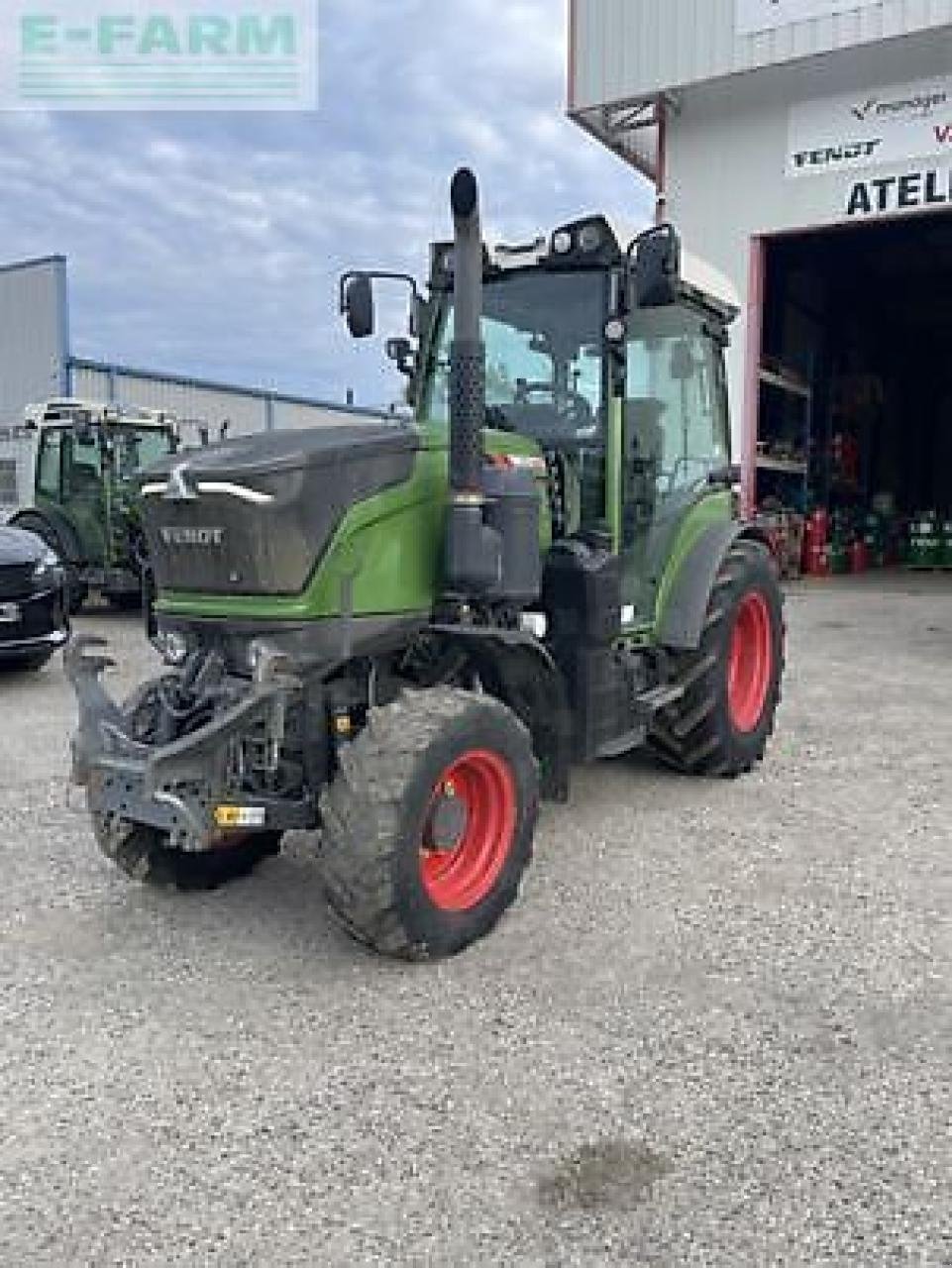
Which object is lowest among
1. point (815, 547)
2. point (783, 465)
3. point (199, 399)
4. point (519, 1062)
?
point (519, 1062)

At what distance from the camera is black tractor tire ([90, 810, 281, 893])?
351cm

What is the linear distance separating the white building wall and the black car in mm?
8206

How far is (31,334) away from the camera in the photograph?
17.8 m

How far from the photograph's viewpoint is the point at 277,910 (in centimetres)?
361

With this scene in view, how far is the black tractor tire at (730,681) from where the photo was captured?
4.82 m

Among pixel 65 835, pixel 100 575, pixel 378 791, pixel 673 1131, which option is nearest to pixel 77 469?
pixel 100 575

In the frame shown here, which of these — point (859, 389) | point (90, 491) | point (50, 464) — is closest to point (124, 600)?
point (90, 491)

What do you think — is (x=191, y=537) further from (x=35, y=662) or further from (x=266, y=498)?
(x=35, y=662)

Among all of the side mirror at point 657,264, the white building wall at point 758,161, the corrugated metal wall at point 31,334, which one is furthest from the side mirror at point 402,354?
the corrugated metal wall at point 31,334

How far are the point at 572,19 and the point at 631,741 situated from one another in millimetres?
12597

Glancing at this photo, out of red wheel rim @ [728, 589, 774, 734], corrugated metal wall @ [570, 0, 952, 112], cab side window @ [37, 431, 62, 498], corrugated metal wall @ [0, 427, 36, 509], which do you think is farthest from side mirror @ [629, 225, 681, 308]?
corrugated metal wall @ [0, 427, 36, 509]

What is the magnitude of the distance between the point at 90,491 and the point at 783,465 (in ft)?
31.7

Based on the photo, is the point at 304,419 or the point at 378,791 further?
the point at 304,419

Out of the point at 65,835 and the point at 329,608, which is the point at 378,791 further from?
the point at 65,835
